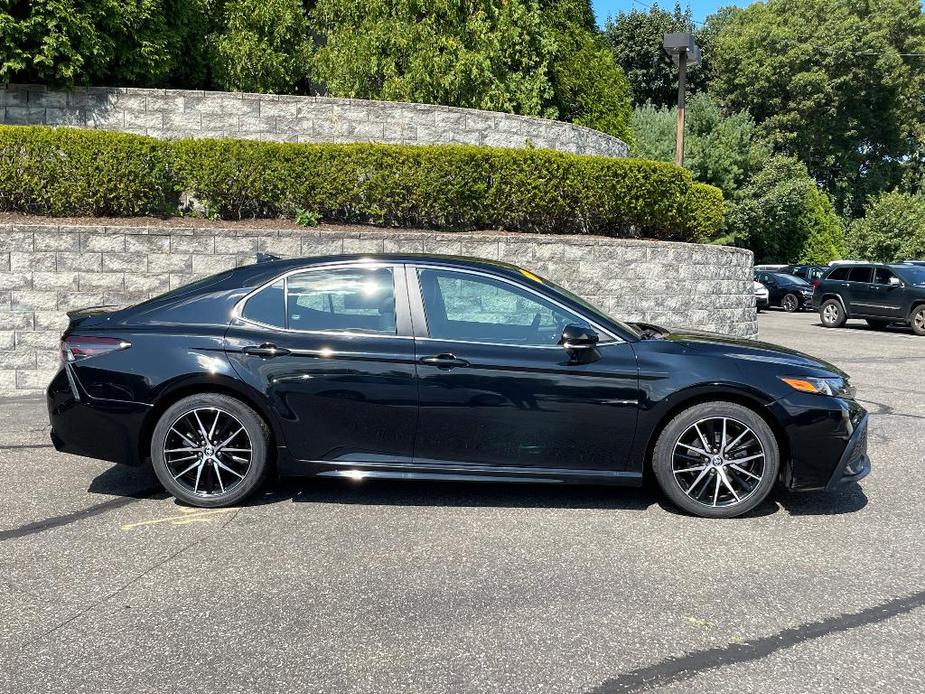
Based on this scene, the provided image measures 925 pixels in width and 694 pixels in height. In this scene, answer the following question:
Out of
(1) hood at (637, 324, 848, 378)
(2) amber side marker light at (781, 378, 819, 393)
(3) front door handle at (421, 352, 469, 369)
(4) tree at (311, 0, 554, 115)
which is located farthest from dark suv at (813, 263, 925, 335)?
(3) front door handle at (421, 352, 469, 369)

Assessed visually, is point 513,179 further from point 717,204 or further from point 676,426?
point 676,426

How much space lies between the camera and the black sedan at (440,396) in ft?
15.0

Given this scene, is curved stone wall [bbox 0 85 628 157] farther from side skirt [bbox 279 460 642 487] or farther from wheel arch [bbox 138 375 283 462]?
side skirt [bbox 279 460 642 487]

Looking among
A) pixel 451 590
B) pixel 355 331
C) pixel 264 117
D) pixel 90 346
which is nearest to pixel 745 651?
pixel 451 590

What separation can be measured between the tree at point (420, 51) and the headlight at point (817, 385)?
978 cm

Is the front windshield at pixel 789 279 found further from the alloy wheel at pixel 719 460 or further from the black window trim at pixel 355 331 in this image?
the black window trim at pixel 355 331

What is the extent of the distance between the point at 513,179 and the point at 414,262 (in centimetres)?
585

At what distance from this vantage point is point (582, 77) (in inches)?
616

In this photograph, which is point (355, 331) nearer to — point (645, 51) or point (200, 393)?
point (200, 393)

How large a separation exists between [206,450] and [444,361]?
154 cm

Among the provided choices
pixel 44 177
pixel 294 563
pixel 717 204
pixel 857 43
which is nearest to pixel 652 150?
pixel 717 204

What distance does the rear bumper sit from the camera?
4.70 metres

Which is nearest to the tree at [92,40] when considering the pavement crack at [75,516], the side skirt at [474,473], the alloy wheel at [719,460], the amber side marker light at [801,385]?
the pavement crack at [75,516]

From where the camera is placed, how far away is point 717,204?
11812 millimetres
